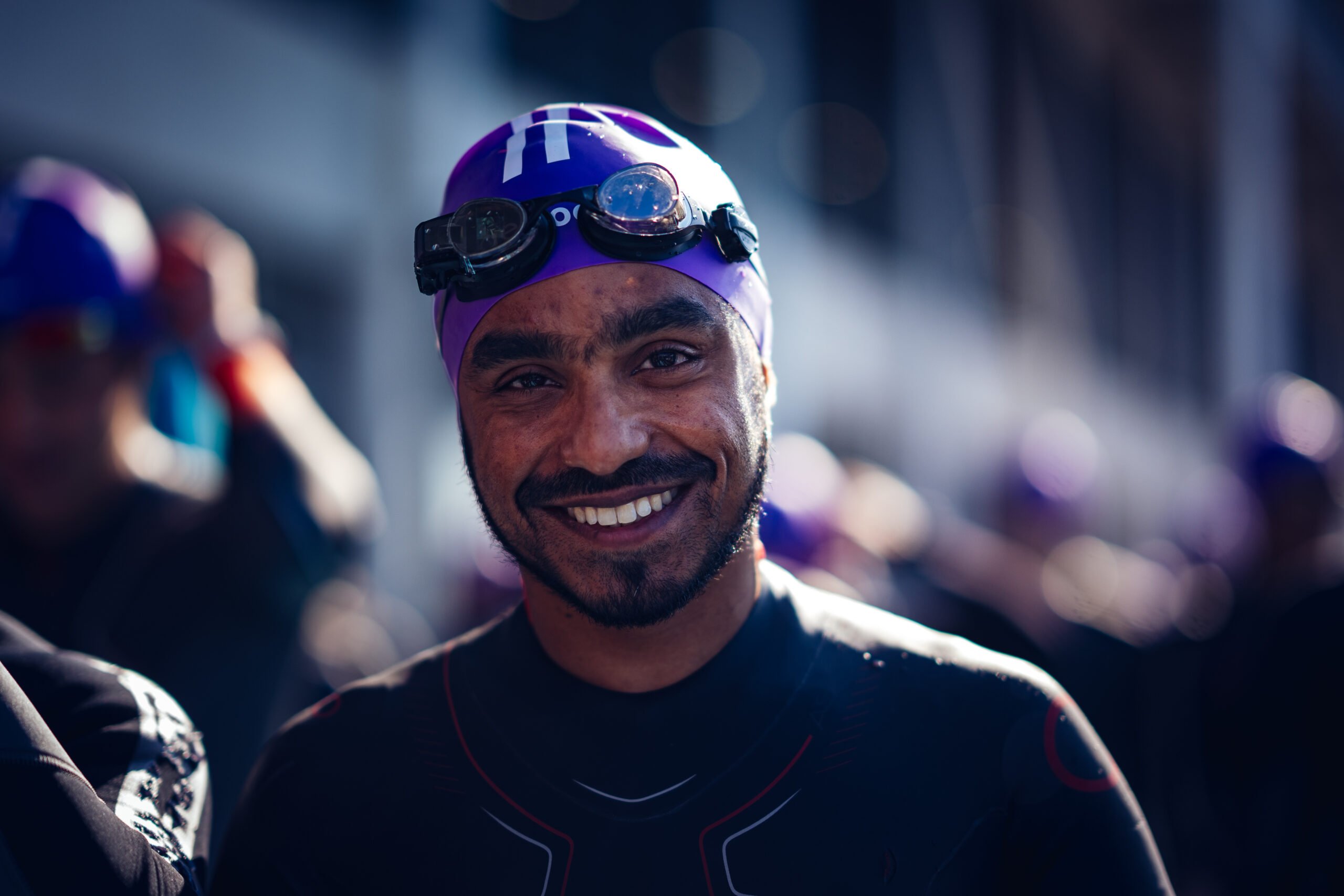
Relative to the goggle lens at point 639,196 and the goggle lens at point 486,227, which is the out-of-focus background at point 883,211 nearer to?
the goggle lens at point 486,227

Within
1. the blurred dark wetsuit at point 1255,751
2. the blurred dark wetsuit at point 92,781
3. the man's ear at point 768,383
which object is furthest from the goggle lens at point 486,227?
the blurred dark wetsuit at point 1255,751

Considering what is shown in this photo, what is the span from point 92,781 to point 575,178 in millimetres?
1322

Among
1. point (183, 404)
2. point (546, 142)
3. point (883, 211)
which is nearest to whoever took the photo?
point (546, 142)

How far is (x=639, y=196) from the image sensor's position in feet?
5.90

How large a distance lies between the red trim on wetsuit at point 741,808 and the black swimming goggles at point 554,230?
0.90 meters

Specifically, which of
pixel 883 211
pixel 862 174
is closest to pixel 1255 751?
pixel 862 174

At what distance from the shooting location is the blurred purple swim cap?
1806 mm

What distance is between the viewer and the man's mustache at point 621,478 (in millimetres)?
1703

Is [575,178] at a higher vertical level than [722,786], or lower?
higher

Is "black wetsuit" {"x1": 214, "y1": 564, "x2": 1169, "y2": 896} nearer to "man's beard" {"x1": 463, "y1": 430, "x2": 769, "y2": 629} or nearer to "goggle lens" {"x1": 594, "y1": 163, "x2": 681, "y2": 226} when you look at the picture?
"man's beard" {"x1": 463, "y1": 430, "x2": 769, "y2": 629}

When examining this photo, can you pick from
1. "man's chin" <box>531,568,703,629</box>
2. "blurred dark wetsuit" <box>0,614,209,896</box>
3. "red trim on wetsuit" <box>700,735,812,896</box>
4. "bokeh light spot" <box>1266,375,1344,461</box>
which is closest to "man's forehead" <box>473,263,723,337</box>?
"man's chin" <box>531,568,703,629</box>

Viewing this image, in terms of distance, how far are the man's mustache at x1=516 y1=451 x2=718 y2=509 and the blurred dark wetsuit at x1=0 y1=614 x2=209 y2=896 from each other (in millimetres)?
776

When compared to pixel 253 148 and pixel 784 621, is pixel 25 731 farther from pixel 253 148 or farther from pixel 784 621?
pixel 253 148

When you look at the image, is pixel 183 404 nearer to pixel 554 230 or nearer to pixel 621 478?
pixel 554 230
